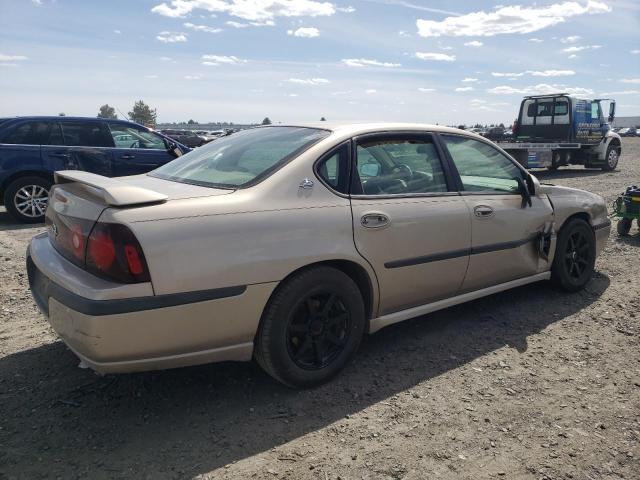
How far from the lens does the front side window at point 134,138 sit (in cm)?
840

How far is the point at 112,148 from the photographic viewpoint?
27.2ft

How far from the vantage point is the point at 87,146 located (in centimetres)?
814

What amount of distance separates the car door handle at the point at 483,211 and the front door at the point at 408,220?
0.09 metres

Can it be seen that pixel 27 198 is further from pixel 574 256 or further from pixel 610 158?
pixel 610 158

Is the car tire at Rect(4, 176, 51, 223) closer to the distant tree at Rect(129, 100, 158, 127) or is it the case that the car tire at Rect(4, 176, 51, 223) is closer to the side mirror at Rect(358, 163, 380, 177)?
the side mirror at Rect(358, 163, 380, 177)

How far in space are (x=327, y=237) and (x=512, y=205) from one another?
1764 mm

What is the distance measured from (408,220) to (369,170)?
39 cm

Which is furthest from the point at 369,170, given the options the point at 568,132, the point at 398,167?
the point at 568,132

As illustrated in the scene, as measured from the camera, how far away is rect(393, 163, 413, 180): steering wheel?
3.43m

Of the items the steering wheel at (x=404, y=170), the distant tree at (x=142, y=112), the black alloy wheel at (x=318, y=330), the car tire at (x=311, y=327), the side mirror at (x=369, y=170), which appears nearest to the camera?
the car tire at (x=311, y=327)

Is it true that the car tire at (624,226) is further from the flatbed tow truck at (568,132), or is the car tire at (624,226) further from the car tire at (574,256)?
the flatbed tow truck at (568,132)

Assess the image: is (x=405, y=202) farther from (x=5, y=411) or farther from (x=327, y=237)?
(x=5, y=411)

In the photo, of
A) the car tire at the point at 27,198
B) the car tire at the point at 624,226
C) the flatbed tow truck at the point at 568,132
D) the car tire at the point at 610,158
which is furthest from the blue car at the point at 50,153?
the car tire at the point at 610,158

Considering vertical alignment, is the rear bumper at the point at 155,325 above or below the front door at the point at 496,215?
below
